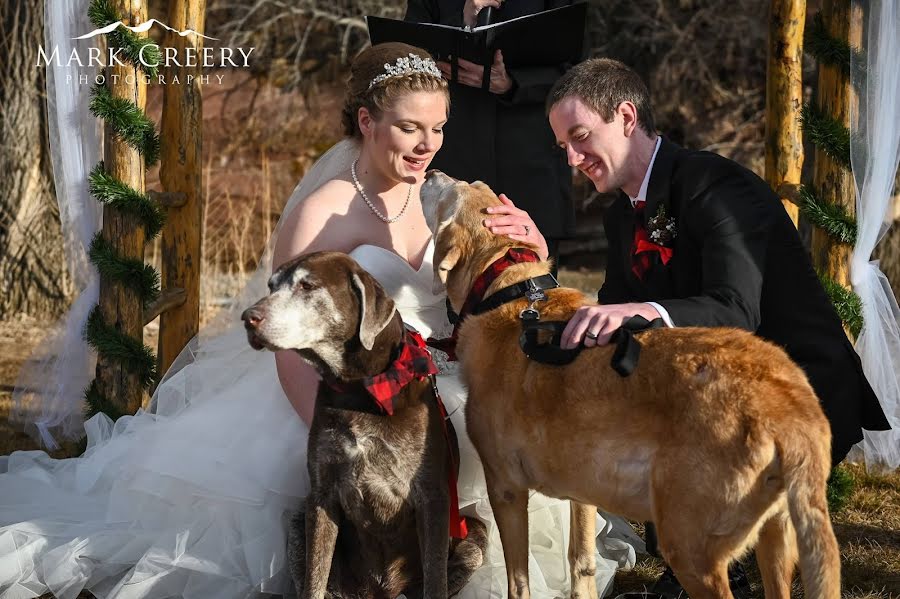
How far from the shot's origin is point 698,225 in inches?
141

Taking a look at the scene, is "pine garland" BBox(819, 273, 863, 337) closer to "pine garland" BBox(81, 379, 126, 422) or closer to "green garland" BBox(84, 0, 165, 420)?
"green garland" BBox(84, 0, 165, 420)

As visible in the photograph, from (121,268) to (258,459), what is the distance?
1.68m

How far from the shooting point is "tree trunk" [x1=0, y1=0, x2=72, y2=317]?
29.5 feet

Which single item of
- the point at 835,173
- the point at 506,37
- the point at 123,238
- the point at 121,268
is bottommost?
the point at 121,268

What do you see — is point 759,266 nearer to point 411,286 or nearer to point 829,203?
point 411,286

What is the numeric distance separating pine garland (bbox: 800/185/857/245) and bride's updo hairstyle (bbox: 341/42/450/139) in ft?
6.88

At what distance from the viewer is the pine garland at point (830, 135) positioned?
16.8 ft

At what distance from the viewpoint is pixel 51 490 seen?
455 cm

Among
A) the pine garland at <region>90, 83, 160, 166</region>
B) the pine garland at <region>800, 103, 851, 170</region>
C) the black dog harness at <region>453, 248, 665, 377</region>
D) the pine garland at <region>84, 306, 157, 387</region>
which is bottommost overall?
the pine garland at <region>84, 306, 157, 387</region>

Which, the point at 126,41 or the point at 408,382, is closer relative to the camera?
the point at 408,382

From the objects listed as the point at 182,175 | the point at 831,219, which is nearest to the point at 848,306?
the point at 831,219

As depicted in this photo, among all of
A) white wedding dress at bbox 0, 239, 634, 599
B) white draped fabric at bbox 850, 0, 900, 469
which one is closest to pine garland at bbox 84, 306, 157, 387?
white wedding dress at bbox 0, 239, 634, 599

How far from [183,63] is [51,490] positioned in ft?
7.91

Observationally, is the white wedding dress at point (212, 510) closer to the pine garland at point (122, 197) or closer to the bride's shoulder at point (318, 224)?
the bride's shoulder at point (318, 224)
